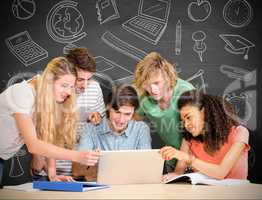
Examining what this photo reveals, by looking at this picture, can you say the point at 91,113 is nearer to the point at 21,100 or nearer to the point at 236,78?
the point at 21,100

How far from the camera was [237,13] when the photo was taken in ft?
12.0

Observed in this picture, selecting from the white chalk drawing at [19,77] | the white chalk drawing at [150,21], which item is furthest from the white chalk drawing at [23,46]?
the white chalk drawing at [150,21]

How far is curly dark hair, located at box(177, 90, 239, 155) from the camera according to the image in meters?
3.49

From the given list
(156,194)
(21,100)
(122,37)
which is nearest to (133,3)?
(122,37)

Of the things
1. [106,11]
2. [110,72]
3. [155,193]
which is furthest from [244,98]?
[155,193]

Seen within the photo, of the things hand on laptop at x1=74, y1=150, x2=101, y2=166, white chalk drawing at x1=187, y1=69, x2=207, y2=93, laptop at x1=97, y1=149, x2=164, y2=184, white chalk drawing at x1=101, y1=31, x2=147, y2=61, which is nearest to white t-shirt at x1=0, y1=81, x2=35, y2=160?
hand on laptop at x1=74, y1=150, x2=101, y2=166

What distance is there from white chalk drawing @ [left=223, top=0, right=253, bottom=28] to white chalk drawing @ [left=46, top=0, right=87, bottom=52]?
3.81ft

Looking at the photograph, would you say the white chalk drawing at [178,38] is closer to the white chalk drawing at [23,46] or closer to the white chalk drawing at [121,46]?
the white chalk drawing at [121,46]

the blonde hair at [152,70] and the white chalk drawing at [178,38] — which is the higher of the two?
the white chalk drawing at [178,38]

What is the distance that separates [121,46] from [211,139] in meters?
1.01

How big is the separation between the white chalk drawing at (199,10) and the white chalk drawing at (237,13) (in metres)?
0.14

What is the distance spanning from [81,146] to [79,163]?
5.1 inches

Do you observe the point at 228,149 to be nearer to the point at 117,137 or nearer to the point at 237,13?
the point at 117,137

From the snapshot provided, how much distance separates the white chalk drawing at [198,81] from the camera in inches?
141
